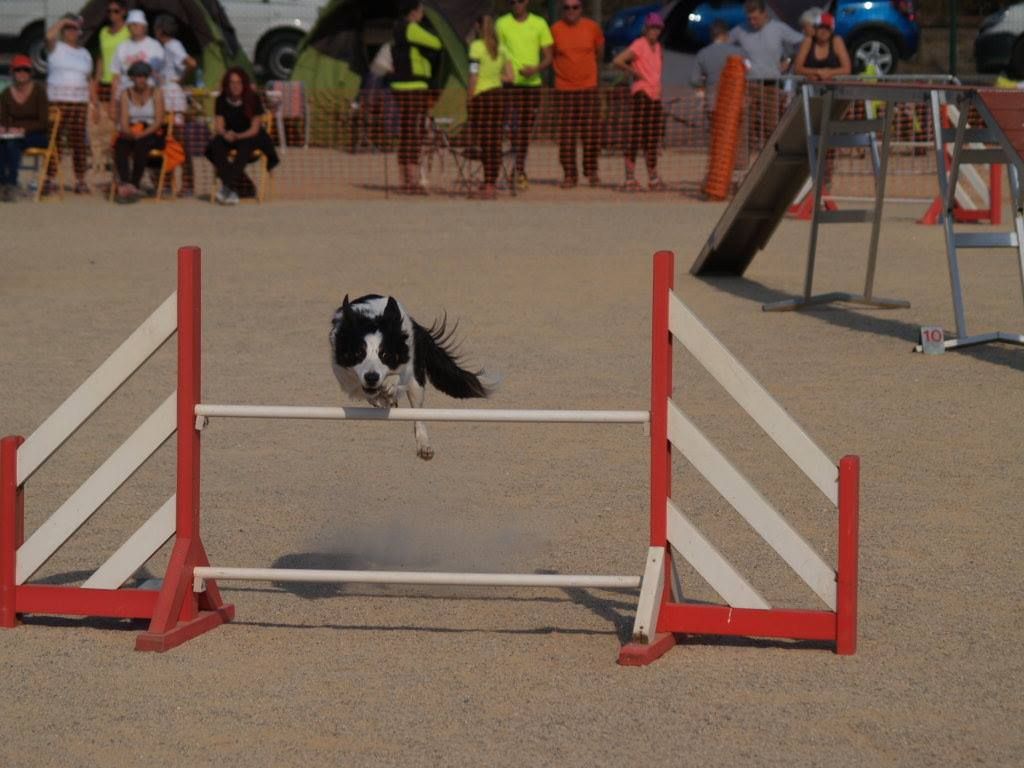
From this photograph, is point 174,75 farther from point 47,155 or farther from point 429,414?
point 429,414

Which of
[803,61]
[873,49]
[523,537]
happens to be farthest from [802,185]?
[873,49]

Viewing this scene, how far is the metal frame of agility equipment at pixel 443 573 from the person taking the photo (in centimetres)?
504

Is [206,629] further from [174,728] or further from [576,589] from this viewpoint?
[576,589]

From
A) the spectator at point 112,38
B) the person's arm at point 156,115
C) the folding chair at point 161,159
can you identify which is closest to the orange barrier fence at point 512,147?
the folding chair at point 161,159

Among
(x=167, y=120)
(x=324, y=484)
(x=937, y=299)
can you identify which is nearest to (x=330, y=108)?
(x=167, y=120)

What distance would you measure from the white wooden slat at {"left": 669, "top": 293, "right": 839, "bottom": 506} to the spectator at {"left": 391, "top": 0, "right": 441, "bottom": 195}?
47.6 feet

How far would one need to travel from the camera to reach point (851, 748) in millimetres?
4281

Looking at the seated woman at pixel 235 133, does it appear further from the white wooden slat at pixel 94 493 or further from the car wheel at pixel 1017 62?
the white wooden slat at pixel 94 493

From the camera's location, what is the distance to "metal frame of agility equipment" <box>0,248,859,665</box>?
5.04 meters

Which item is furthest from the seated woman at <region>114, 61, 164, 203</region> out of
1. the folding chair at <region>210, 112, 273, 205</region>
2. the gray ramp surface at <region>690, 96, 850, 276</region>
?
→ the gray ramp surface at <region>690, 96, 850, 276</region>

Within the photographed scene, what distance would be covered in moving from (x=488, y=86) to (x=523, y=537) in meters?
13.2

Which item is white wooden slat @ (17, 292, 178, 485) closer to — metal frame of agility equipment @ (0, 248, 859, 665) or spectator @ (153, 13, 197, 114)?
metal frame of agility equipment @ (0, 248, 859, 665)

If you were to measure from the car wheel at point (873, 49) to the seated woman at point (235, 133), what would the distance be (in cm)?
1078

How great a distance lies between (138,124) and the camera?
1841 centimetres
